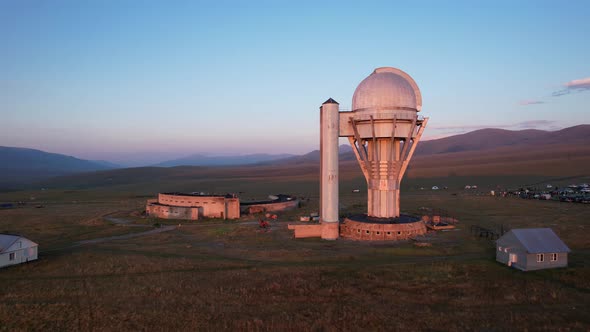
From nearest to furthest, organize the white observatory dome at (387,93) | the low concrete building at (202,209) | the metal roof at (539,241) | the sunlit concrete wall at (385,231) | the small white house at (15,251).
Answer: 1. the metal roof at (539,241)
2. the small white house at (15,251)
3. the sunlit concrete wall at (385,231)
4. the white observatory dome at (387,93)
5. the low concrete building at (202,209)

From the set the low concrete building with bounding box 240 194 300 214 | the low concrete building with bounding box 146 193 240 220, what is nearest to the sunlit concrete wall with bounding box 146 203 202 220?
the low concrete building with bounding box 146 193 240 220

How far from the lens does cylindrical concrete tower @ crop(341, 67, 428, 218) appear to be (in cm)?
4559

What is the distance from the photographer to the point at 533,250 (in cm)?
2964

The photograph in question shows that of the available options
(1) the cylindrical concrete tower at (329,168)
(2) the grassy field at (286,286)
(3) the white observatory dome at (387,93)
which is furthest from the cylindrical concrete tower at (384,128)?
(2) the grassy field at (286,286)

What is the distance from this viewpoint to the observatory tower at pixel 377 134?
4475cm

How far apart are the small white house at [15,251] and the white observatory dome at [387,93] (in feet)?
117

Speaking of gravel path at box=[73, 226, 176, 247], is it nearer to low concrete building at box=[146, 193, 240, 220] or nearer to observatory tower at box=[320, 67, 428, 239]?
low concrete building at box=[146, 193, 240, 220]

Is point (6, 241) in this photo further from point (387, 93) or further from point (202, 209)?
point (387, 93)

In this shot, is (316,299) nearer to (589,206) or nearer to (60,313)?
(60,313)

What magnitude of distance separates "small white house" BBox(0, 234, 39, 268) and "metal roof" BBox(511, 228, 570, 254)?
40.3 meters

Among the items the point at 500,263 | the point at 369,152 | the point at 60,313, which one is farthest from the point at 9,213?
the point at 500,263

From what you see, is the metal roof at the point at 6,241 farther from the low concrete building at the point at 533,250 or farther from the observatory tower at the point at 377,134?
the low concrete building at the point at 533,250

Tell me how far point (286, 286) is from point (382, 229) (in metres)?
17.9

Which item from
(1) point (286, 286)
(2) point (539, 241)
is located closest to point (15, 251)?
(1) point (286, 286)
